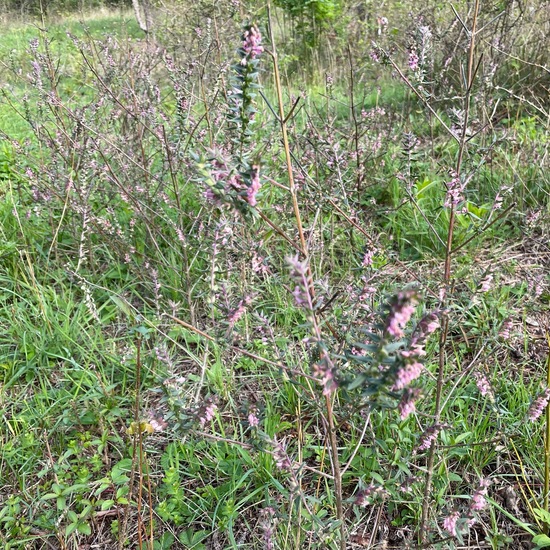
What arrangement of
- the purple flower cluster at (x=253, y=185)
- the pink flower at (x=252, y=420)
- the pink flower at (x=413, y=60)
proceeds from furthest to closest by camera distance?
the pink flower at (x=413, y=60) < the pink flower at (x=252, y=420) < the purple flower cluster at (x=253, y=185)

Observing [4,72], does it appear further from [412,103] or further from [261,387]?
[261,387]

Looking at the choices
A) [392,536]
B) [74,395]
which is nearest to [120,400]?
[74,395]

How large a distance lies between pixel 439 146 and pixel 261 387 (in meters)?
2.84

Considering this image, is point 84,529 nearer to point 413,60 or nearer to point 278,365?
point 278,365

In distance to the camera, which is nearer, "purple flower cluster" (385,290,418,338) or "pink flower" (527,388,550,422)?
"purple flower cluster" (385,290,418,338)

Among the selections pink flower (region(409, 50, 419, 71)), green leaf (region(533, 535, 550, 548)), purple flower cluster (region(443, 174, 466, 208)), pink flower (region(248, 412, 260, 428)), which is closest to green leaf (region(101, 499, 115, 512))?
pink flower (region(248, 412, 260, 428))

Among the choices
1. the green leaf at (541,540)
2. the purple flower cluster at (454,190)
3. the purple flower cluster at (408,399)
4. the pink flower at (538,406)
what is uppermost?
the purple flower cluster at (454,190)

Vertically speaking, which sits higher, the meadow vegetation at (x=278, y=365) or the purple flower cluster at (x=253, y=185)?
the purple flower cluster at (x=253, y=185)

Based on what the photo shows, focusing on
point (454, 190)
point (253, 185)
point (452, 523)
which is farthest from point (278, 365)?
point (454, 190)

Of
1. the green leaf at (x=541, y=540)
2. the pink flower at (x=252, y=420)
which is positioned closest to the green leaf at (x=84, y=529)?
the pink flower at (x=252, y=420)

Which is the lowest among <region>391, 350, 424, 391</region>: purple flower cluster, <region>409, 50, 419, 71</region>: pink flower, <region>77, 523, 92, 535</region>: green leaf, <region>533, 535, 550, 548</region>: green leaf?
<region>77, 523, 92, 535</region>: green leaf

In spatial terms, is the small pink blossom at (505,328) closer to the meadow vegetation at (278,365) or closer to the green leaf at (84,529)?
the meadow vegetation at (278,365)

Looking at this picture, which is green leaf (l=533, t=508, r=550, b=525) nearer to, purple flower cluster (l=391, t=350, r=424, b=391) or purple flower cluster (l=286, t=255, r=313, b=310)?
purple flower cluster (l=391, t=350, r=424, b=391)

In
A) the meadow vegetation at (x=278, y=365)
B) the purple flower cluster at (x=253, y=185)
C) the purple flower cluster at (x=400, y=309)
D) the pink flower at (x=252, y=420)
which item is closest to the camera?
the purple flower cluster at (x=400, y=309)
